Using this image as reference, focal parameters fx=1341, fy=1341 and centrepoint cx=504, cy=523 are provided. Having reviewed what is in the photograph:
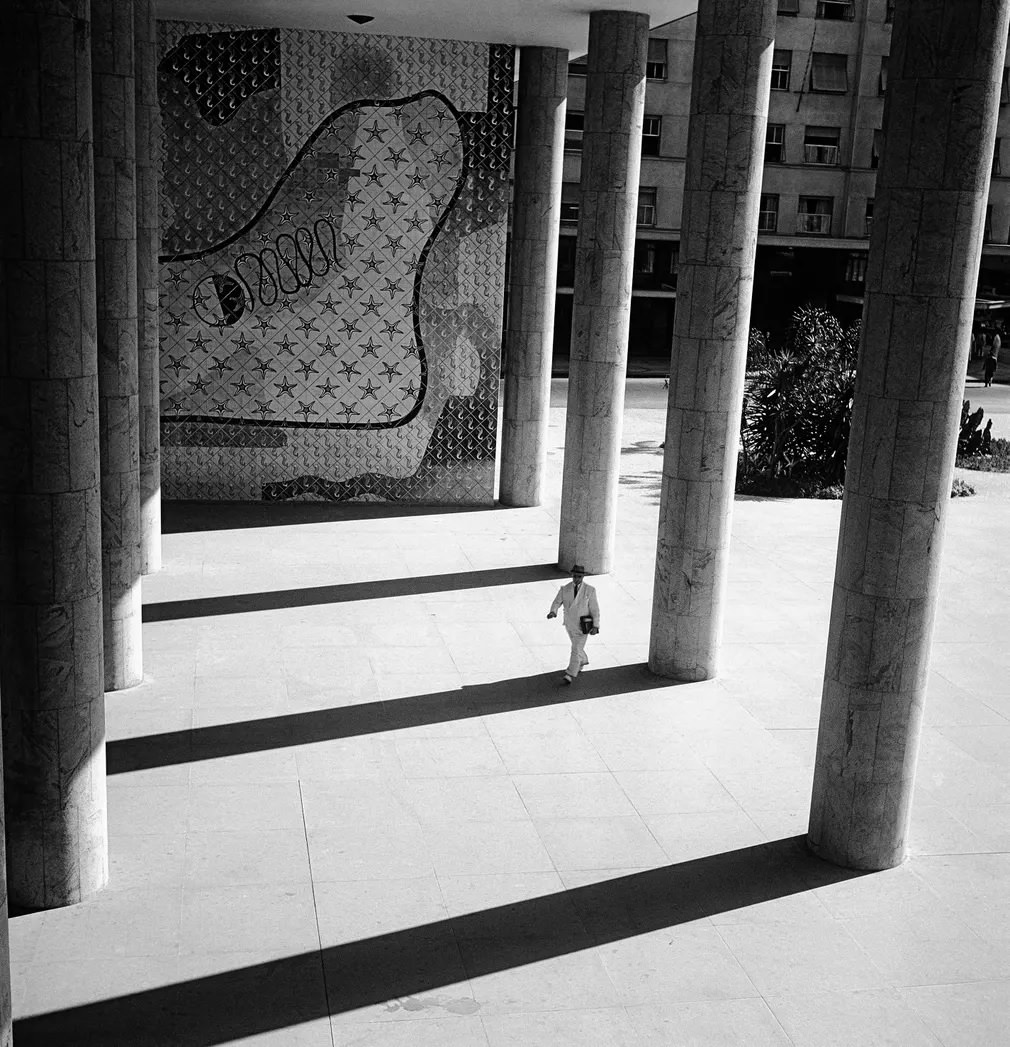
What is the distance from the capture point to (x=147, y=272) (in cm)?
1593

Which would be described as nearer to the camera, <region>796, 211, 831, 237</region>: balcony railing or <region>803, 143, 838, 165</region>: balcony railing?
<region>803, 143, 838, 165</region>: balcony railing

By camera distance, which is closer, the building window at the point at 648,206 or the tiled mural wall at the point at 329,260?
the tiled mural wall at the point at 329,260

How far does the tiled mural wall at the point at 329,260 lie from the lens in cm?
2003

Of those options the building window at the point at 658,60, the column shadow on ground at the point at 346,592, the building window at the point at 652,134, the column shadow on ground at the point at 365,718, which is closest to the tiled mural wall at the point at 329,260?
the column shadow on ground at the point at 346,592

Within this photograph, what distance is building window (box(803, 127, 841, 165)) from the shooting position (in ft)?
148

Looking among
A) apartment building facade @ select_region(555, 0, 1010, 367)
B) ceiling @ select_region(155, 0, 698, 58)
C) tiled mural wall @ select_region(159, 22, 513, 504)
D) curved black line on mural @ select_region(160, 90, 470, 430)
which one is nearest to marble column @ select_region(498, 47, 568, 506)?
tiled mural wall @ select_region(159, 22, 513, 504)

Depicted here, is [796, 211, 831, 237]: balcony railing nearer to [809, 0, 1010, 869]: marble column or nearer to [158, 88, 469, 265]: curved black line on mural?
[158, 88, 469, 265]: curved black line on mural

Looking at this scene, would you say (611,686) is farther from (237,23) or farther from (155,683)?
(237,23)

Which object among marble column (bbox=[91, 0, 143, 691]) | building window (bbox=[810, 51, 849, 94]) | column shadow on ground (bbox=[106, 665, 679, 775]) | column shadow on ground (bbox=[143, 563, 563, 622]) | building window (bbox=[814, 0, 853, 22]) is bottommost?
column shadow on ground (bbox=[106, 665, 679, 775])

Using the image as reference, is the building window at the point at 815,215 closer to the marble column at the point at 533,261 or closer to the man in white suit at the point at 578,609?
the marble column at the point at 533,261

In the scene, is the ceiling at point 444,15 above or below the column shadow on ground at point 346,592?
above

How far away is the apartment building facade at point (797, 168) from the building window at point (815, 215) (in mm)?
35

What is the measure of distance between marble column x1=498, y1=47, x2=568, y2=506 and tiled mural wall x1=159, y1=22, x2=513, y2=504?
345 millimetres

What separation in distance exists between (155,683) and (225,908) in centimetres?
449
